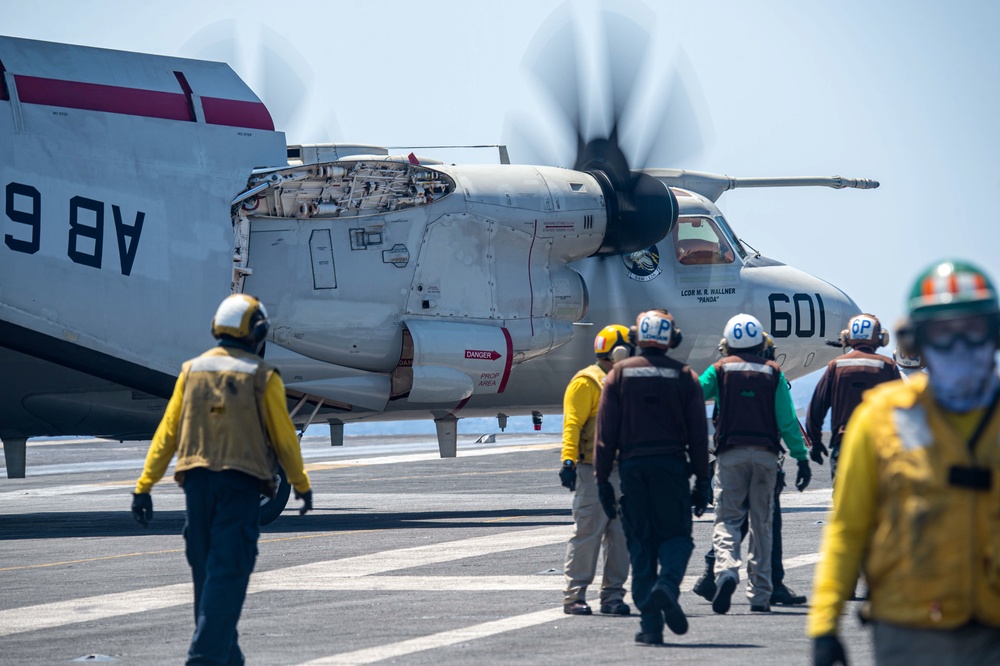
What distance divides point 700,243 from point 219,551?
13488 millimetres

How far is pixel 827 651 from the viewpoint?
3936 mm

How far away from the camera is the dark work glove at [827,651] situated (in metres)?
3.93

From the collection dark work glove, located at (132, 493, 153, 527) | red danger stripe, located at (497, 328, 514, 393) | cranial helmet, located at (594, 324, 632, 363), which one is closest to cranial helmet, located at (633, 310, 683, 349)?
cranial helmet, located at (594, 324, 632, 363)

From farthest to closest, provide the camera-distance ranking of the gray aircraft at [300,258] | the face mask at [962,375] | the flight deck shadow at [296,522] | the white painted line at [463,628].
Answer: the flight deck shadow at [296,522], the gray aircraft at [300,258], the white painted line at [463,628], the face mask at [962,375]

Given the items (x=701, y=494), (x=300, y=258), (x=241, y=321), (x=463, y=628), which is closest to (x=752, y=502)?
(x=701, y=494)

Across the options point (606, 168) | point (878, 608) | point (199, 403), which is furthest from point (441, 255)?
point (878, 608)

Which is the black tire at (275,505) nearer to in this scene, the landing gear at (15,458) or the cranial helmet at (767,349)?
the landing gear at (15,458)

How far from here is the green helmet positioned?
13.4ft

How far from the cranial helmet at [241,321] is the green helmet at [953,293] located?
4447 millimetres

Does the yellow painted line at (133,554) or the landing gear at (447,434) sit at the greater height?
the landing gear at (447,434)

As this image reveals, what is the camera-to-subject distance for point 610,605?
405 inches

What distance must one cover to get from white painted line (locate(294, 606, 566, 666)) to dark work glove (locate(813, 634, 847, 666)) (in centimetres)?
470

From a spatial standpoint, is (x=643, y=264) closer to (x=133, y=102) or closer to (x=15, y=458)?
(x=133, y=102)

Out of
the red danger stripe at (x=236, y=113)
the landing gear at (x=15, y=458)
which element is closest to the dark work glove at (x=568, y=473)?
the red danger stripe at (x=236, y=113)
